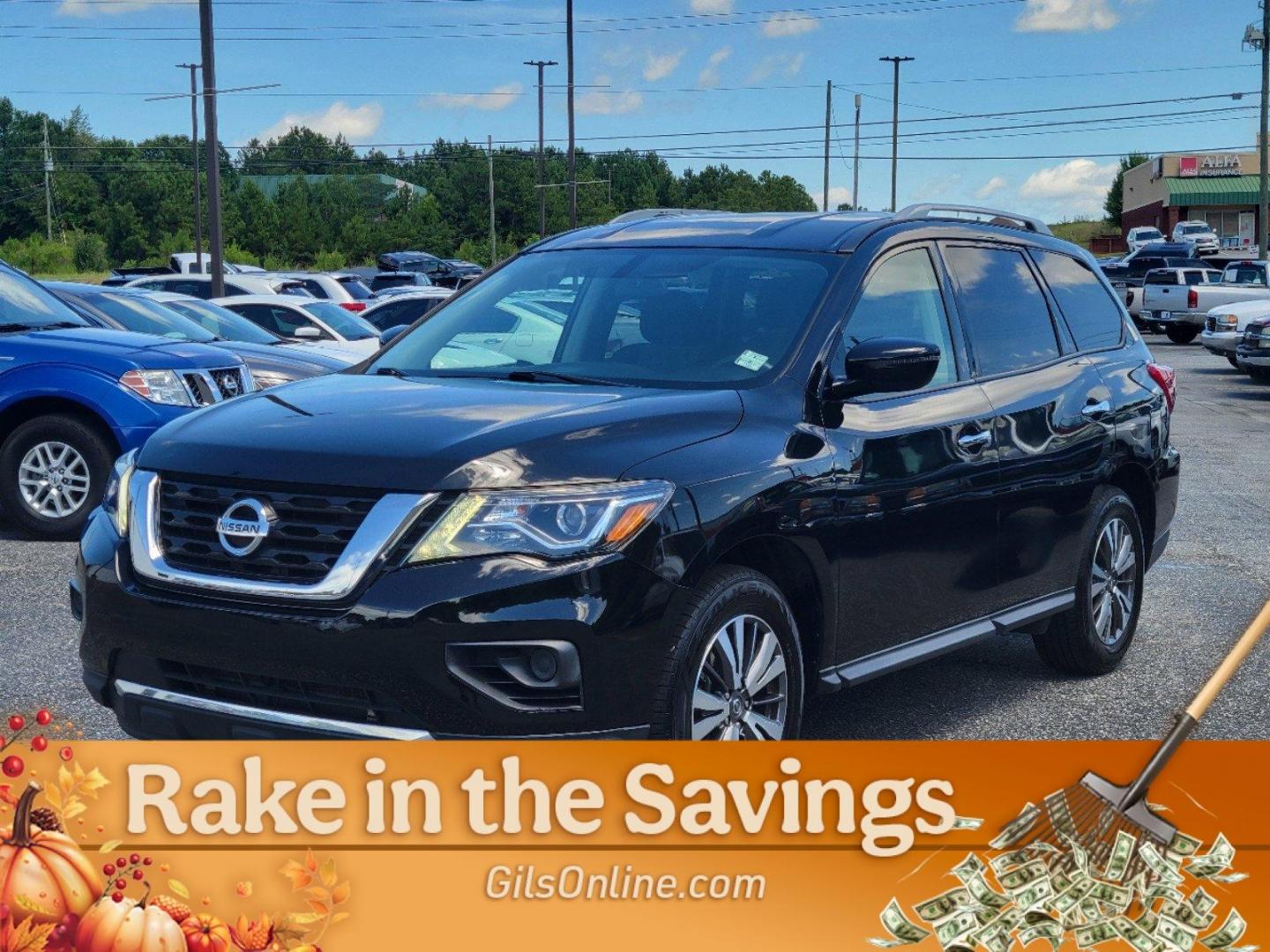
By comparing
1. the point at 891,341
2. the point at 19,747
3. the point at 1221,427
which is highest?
the point at 891,341

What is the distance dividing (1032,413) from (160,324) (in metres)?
9.41

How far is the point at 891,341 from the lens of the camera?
16.0 feet

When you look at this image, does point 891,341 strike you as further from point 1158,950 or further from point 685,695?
point 1158,950

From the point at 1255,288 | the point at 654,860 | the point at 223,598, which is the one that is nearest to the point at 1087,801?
the point at 654,860

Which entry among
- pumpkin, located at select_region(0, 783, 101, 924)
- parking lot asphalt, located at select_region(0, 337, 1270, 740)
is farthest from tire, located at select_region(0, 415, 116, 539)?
pumpkin, located at select_region(0, 783, 101, 924)

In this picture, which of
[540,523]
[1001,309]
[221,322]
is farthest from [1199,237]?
[540,523]

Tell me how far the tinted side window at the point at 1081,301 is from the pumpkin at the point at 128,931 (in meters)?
4.39

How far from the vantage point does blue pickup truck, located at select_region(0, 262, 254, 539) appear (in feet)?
32.2

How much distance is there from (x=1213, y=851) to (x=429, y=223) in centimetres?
11357

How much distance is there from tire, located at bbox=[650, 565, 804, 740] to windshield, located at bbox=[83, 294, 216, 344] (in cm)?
957

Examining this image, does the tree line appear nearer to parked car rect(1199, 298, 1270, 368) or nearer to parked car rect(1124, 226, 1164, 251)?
parked car rect(1124, 226, 1164, 251)

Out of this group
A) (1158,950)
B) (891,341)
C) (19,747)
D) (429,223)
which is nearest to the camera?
(1158,950)

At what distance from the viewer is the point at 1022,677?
6602mm

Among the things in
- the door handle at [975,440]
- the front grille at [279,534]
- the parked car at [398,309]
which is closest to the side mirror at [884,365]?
the door handle at [975,440]
